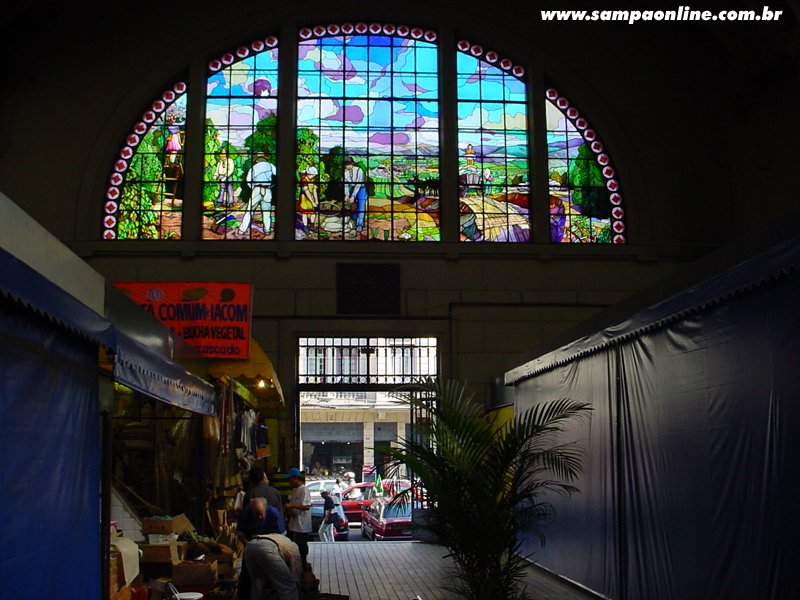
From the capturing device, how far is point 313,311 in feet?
66.1

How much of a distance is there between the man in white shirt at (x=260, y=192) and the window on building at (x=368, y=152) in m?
0.02

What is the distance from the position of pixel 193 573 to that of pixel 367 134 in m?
13.0

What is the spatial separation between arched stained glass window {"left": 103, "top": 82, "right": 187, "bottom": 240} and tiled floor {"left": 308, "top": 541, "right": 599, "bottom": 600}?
7.37 meters

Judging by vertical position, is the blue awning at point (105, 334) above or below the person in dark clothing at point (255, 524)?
above

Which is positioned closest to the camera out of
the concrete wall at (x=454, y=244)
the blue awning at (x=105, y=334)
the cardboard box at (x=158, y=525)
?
the blue awning at (x=105, y=334)

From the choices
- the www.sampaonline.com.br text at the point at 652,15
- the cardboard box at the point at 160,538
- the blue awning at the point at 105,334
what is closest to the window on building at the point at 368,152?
the www.sampaonline.com.br text at the point at 652,15

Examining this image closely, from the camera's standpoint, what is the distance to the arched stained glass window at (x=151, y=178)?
20.4 metres

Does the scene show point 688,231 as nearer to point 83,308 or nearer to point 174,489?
point 174,489

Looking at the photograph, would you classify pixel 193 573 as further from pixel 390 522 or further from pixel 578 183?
pixel 578 183

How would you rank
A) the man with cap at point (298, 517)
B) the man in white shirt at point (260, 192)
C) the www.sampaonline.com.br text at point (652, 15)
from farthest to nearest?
the man in white shirt at point (260, 192) → the www.sampaonline.com.br text at point (652, 15) → the man with cap at point (298, 517)

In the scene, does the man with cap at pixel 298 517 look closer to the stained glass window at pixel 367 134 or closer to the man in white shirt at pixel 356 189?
the stained glass window at pixel 367 134

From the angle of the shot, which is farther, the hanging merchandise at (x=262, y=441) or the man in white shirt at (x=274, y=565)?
the hanging merchandise at (x=262, y=441)

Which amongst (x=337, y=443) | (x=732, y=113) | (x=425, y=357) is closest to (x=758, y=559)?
(x=425, y=357)

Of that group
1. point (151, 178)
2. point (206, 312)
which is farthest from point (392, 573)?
point (151, 178)
